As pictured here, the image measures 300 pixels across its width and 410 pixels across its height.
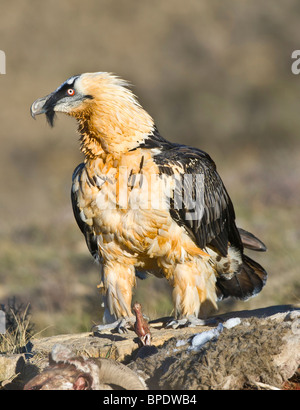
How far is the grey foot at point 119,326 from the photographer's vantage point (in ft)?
17.4

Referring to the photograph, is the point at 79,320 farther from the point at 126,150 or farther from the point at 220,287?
the point at 126,150

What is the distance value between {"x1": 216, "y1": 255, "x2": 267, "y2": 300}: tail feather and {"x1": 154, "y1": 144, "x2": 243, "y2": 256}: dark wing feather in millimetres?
285

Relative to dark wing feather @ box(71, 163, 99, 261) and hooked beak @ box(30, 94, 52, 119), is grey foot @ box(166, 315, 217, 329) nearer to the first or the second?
dark wing feather @ box(71, 163, 99, 261)

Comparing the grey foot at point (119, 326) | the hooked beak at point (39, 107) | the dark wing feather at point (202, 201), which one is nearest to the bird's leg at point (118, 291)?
the grey foot at point (119, 326)

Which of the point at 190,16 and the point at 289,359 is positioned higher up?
the point at 190,16

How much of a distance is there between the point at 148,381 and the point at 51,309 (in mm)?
4850

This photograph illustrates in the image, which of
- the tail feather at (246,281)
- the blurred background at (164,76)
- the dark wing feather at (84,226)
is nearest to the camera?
the dark wing feather at (84,226)

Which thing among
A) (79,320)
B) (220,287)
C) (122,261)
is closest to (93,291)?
(79,320)

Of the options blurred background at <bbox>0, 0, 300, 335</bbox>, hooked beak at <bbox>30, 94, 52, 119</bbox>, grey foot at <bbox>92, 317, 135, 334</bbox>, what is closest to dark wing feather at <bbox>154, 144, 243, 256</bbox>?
grey foot at <bbox>92, 317, 135, 334</bbox>

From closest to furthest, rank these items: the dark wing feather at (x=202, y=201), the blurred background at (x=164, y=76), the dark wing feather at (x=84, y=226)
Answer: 1. the dark wing feather at (x=202, y=201)
2. the dark wing feather at (x=84, y=226)
3. the blurred background at (x=164, y=76)

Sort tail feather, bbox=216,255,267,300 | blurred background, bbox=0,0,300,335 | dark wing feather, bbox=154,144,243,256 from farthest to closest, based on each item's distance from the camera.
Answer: blurred background, bbox=0,0,300,335 → tail feather, bbox=216,255,267,300 → dark wing feather, bbox=154,144,243,256

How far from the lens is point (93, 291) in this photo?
9250 mm

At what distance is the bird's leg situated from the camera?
213 inches

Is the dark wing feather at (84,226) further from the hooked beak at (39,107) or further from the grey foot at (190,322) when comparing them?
the grey foot at (190,322)
